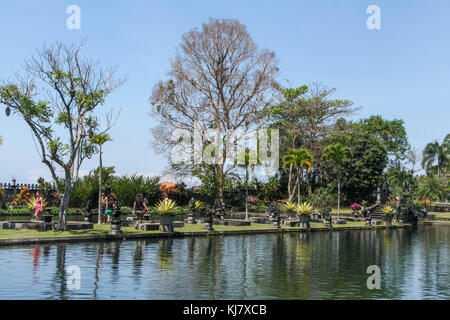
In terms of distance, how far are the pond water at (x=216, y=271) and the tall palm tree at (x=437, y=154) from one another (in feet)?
204

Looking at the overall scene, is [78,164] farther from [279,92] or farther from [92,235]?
[279,92]

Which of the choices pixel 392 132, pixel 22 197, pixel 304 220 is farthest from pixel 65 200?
pixel 392 132

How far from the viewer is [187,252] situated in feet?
62.0

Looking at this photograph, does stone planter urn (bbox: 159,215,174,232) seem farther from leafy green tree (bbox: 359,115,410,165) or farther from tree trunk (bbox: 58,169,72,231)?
leafy green tree (bbox: 359,115,410,165)

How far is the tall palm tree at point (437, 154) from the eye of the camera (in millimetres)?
80062

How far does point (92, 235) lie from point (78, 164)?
4579mm

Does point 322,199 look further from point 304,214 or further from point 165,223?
point 165,223

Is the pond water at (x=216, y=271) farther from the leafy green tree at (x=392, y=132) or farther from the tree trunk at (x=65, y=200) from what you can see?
the leafy green tree at (x=392, y=132)

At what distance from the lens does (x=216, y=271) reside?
47.0 feet

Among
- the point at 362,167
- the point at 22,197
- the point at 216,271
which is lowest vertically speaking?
the point at 216,271

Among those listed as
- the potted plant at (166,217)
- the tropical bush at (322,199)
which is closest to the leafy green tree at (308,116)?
the tropical bush at (322,199)

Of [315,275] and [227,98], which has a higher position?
[227,98]

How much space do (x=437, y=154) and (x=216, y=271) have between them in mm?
73982
